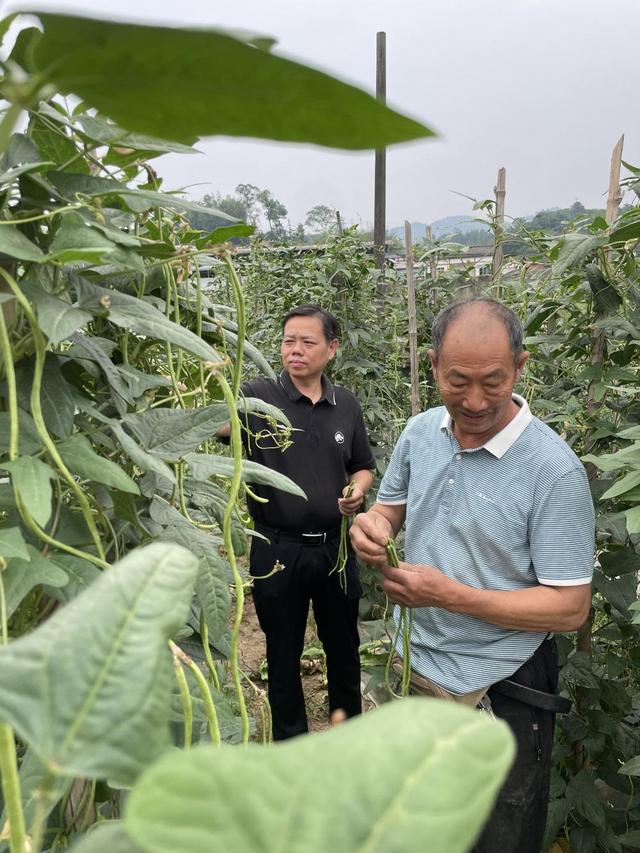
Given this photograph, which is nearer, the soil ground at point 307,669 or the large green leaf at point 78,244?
the large green leaf at point 78,244

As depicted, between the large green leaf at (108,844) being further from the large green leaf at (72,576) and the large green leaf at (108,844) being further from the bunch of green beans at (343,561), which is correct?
the bunch of green beans at (343,561)

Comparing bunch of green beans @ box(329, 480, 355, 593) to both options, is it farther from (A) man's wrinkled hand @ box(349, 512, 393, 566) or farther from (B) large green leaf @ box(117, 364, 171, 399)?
(B) large green leaf @ box(117, 364, 171, 399)

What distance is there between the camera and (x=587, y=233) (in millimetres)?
1554

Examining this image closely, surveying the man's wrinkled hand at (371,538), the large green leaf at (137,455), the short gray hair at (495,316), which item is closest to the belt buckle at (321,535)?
the man's wrinkled hand at (371,538)

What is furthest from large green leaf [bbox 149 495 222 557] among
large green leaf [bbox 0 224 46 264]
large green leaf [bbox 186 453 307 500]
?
large green leaf [bbox 0 224 46 264]

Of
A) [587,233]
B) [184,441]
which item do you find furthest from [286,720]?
[184,441]

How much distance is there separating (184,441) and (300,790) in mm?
506

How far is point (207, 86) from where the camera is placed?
23 cm

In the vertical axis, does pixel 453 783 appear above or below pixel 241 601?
above

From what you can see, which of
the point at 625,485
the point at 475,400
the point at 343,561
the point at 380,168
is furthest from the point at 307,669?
the point at 380,168

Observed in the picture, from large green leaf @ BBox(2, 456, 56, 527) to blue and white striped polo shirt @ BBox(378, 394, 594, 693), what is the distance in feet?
3.34

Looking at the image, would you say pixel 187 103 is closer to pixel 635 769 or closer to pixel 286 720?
pixel 635 769

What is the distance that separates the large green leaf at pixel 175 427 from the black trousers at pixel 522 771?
3.34 feet

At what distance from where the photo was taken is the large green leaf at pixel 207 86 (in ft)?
0.69
